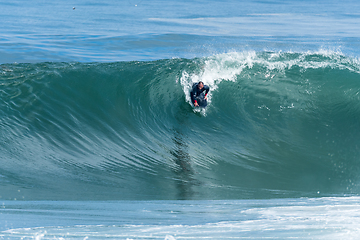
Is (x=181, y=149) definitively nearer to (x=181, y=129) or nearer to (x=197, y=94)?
(x=181, y=129)

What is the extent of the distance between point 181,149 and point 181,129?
0.89 m

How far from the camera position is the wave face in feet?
18.6

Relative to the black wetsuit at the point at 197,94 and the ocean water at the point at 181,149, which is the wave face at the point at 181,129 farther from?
the black wetsuit at the point at 197,94

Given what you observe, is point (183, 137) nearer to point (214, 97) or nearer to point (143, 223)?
point (214, 97)

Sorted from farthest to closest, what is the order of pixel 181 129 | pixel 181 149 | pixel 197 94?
pixel 197 94, pixel 181 129, pixel 181 149

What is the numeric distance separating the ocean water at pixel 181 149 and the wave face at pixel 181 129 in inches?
1.4

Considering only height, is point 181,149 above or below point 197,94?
below

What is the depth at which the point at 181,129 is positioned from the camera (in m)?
7.80

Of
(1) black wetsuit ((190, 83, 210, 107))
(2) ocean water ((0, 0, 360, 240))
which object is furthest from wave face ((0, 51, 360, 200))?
(1) black wetsuit ((190, 83, 210, 107))

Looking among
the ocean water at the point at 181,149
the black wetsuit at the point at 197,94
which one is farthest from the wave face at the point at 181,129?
the black wetsuit at the point at 197,94

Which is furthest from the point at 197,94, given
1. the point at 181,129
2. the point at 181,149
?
the point at 181,149

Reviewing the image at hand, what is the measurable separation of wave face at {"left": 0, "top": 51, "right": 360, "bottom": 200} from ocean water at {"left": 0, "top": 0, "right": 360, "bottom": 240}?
0.04m

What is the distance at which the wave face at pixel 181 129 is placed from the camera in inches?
223

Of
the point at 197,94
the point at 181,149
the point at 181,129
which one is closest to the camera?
the point at 181,149
